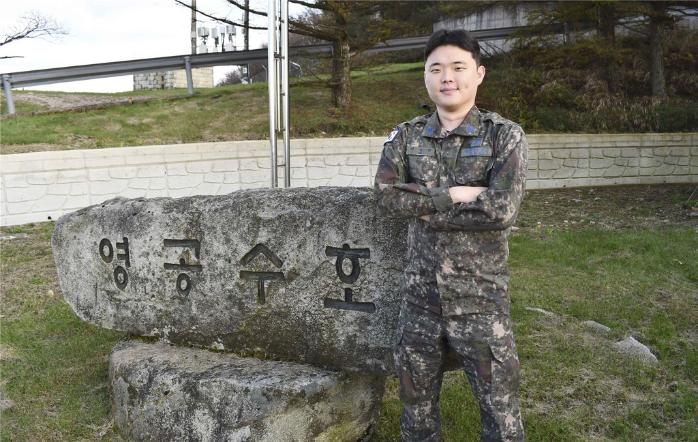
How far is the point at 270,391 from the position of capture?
128 inches

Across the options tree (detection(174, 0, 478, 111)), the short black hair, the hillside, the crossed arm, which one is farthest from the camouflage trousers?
tree (detection(174, 0, 478, 111))

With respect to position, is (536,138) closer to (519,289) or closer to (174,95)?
(519,289)

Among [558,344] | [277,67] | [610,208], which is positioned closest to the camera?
[558,344]

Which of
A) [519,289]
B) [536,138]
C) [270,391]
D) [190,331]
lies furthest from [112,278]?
[536,138]

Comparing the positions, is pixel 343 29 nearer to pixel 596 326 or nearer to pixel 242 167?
pixel 242 167

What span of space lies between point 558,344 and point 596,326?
0.48 m

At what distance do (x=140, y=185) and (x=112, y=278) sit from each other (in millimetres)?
4945

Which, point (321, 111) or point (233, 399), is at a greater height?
point (321, 111)

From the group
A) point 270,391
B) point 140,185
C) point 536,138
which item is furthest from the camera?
point 536,138

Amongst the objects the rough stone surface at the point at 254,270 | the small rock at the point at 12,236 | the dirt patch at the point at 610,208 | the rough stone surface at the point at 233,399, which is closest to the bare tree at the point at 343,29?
the dirt patch at the point at 610,208

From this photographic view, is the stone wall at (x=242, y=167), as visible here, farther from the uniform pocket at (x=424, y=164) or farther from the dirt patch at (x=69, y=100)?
the uniform pocket at (x=424, y=164)

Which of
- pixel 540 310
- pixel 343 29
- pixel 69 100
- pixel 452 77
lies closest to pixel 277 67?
pixel 540 310

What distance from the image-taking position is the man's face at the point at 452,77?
106 inches

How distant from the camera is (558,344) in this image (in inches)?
187
